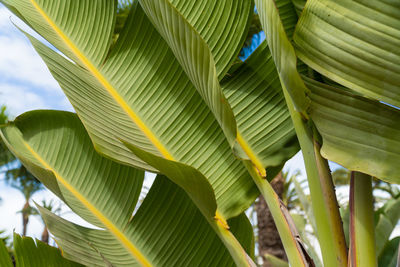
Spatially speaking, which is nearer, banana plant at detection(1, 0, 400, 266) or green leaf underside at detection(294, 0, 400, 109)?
green leaf underside at detection(294, 0, 400, 109)

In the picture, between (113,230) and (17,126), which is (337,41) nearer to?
(113,230)

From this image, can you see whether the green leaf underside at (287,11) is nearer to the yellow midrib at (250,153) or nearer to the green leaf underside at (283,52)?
the green leaf underside at (283,52)

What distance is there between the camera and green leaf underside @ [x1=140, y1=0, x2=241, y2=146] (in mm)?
595

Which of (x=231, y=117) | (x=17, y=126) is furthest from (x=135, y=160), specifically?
(x=17, y=126)

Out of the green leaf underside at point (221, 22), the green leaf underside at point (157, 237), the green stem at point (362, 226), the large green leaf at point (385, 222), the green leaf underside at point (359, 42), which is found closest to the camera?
the green leaf underside at point (359, 42)

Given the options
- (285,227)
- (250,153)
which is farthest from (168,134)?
(285,227)

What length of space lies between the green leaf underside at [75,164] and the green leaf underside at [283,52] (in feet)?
1.46

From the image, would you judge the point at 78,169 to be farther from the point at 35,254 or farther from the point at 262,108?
the point at 262,108

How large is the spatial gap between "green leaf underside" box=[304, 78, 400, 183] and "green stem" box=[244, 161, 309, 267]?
17 cm

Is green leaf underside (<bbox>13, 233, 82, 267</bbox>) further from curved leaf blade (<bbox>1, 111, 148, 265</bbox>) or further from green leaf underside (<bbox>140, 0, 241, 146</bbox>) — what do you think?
green leaf underside (<bbox>140, 0, 241, 146</bbox>)

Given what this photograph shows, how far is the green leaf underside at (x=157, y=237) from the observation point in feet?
2.80

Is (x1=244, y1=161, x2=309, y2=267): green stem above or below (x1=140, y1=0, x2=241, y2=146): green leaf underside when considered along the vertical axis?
below

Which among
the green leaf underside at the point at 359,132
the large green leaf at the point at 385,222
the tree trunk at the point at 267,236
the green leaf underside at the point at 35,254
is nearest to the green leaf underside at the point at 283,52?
the green leaf underside at the point at 359,132

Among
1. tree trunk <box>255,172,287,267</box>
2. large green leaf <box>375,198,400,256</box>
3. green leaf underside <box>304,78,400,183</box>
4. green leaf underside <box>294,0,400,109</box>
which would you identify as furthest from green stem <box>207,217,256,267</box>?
tree trunk <box>255,172,287,267</box>
